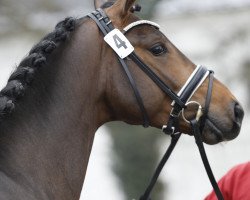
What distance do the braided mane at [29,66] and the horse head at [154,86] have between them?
28cm

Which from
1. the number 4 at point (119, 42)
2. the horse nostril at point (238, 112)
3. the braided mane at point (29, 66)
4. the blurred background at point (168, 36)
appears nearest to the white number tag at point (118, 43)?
the number 4 at point (119, 42)

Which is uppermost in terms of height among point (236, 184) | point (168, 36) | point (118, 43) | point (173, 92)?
point (118, 43)

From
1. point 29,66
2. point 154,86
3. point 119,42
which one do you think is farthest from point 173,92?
point 29,66

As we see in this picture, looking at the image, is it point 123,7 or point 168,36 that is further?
point 168,36

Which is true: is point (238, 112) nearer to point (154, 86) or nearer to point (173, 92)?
point (173, 92)

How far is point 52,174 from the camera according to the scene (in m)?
4.70

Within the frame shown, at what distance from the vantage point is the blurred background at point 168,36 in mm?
11664

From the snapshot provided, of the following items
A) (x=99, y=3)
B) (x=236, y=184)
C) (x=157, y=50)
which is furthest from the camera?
(x=236, y=184)

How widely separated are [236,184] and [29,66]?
183cm

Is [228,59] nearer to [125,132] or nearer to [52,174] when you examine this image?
[125,132]

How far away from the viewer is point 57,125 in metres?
4.78

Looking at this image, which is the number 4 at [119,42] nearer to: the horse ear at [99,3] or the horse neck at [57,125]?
the horse neck at [57,125]

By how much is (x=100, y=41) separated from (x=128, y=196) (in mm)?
7875

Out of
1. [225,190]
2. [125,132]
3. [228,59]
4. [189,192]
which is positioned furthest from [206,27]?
[225,190]
